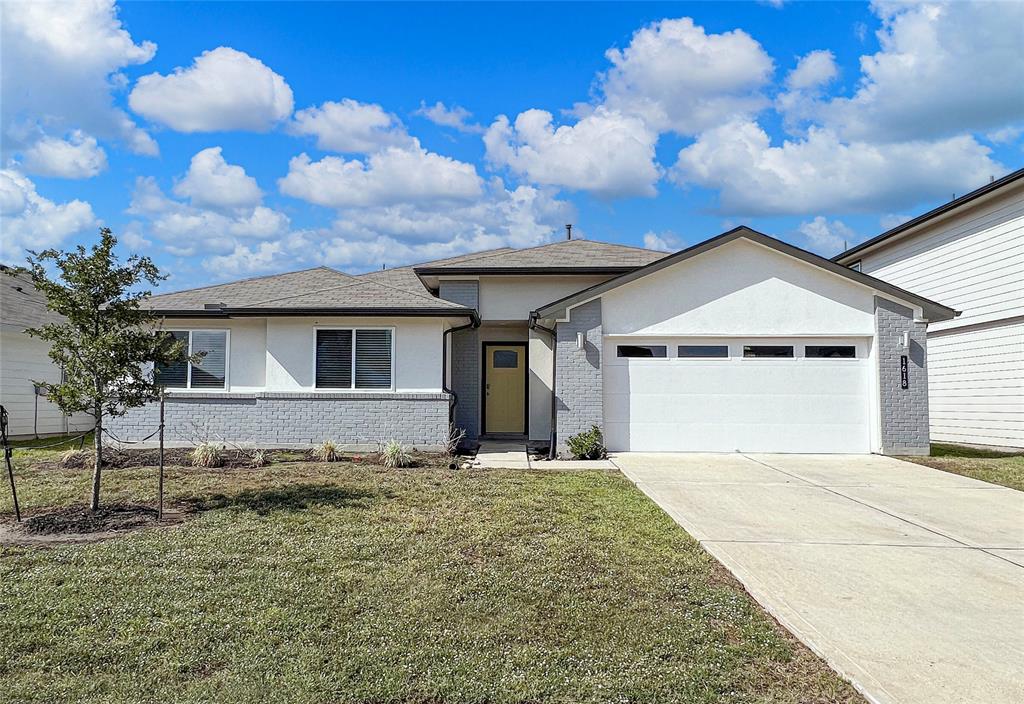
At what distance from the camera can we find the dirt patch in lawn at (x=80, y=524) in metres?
6.53

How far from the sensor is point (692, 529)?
276 inches

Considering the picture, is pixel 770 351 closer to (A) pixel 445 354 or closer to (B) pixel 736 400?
(B) pixel 736 400

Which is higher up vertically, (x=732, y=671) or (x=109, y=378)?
(x=109, y=378)

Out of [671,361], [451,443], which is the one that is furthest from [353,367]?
[671,361]

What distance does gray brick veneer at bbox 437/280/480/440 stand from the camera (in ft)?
51.0

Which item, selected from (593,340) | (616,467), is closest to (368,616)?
(616,467)

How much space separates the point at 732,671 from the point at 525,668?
1.20m

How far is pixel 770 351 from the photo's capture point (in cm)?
1342

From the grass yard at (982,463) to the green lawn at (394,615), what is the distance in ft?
22.6

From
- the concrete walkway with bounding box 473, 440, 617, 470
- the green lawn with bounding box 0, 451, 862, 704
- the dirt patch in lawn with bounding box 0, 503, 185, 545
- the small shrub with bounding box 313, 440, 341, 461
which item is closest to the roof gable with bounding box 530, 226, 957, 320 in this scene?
the concrete walkway with bounding box 473, 440, 617, 470

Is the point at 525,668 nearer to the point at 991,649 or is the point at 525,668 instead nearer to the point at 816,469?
the point at 991,649

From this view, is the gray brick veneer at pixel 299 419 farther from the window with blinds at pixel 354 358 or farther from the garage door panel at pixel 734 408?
the garage door panel at pixel 734 408

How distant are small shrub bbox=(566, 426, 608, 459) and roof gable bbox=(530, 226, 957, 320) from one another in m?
2.44

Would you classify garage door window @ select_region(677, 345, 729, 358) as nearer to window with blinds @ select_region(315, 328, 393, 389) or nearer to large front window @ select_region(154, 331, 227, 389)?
window with blinds @ select_region(315, 328, 393, 389)
